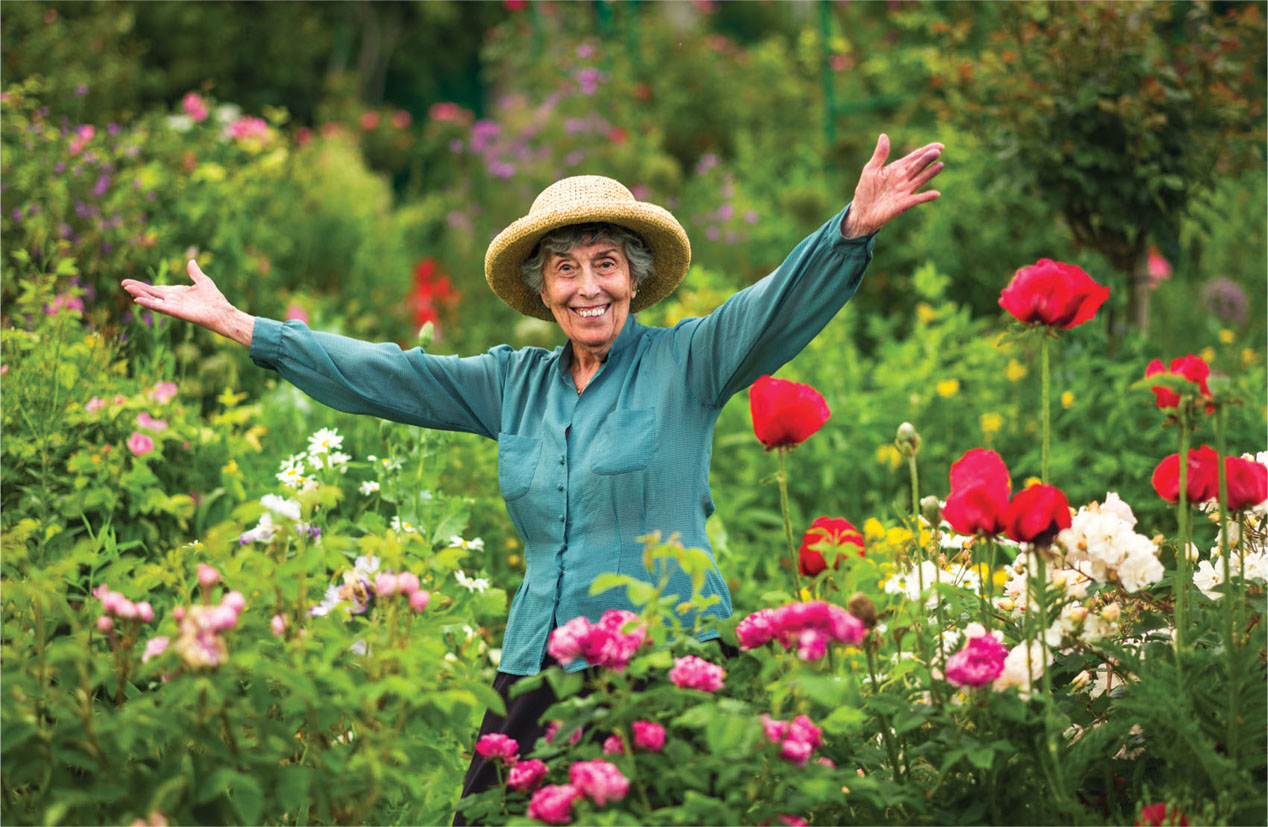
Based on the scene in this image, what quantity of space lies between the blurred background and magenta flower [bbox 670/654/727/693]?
195cm

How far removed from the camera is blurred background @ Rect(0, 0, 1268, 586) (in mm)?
4078

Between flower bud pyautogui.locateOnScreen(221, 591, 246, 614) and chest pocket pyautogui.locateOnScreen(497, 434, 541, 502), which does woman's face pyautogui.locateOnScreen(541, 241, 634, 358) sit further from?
flower bud pyautogui.locateOnScreen(221, 591, 246, 614)

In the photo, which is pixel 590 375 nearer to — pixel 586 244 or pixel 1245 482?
pixel 586 244

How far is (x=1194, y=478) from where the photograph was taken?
1938mm

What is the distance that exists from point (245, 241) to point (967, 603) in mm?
3940

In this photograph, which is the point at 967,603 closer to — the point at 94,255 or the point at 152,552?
the point at 152,552

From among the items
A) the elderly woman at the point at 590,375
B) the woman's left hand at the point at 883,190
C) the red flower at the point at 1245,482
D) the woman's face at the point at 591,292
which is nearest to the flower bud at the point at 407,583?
the elderly woman at the point at 590,375

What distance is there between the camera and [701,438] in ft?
7.50

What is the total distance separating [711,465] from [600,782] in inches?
110

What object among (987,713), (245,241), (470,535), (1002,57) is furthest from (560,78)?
(987,713)

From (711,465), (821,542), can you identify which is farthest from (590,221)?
(711,465)

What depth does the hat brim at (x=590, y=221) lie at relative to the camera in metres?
2.31

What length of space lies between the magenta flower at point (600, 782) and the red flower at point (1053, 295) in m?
1.09

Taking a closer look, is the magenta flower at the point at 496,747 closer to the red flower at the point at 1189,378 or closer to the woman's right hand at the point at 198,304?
the woman's right hand at the point at 198,304
